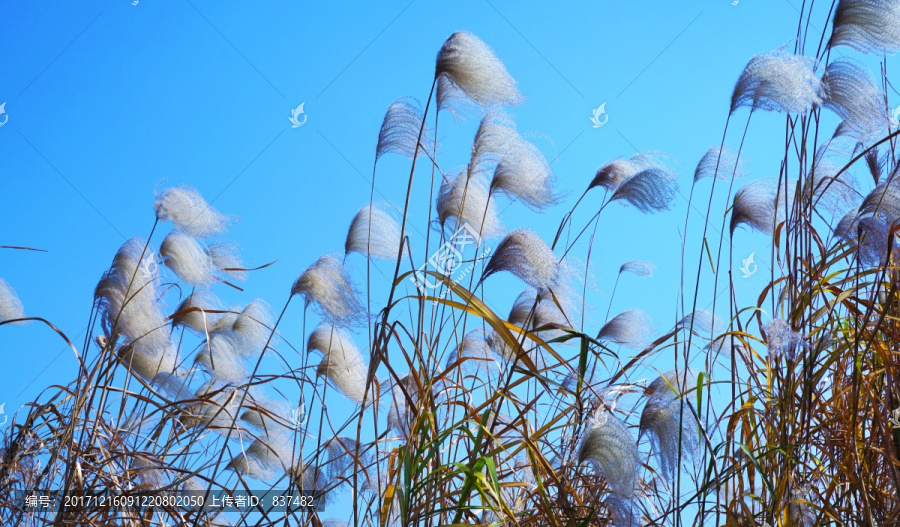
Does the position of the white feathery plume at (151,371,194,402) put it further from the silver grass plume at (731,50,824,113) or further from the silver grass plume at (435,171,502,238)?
the silver grass plume at (731,50,824,113)

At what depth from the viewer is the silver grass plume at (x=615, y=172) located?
1.62 meters

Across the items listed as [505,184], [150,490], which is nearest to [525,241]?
[505,184]

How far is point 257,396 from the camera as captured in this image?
6.63 ft

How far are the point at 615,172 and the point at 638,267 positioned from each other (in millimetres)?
615

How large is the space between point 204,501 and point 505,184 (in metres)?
0.92

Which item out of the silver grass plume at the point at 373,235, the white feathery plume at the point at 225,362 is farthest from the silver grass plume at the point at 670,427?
the white feathery plume at the point at 225,362

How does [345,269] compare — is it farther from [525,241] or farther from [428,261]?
[525,241]

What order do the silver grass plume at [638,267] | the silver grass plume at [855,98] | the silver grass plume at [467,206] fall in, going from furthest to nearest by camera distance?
the silver grass plume at [638,267]
the silver grass plume at [467,206]
the silver grass plume at [855,98]

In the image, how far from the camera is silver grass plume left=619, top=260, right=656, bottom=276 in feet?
7.03

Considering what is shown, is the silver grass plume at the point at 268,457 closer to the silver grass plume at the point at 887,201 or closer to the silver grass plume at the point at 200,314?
the silver grass plume at the point at 200,314

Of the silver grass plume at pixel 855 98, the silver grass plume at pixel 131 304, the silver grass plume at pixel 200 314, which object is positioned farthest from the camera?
the silver grass plume at pixel 200 314

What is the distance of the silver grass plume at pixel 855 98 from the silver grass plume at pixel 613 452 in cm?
76

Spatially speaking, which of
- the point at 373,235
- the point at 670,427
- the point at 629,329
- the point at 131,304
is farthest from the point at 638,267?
the point at 131,304

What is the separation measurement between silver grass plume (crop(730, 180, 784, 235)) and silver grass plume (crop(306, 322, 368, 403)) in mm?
1003
